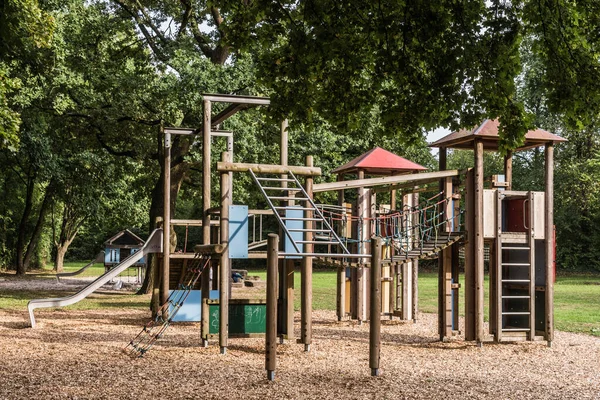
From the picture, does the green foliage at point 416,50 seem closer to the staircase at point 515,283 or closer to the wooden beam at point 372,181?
the wooden beam at point 372,181

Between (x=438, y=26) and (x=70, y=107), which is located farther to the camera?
(x=70, y=107)

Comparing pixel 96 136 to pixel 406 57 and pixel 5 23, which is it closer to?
pixel 5 23

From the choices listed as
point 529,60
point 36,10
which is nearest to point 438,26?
point 36,10

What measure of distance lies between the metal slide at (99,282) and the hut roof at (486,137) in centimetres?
608

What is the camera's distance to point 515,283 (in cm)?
1377

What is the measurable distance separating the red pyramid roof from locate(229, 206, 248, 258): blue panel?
584 centimetres

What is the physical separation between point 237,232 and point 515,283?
5.49 m

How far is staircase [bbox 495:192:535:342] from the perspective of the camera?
1298cm

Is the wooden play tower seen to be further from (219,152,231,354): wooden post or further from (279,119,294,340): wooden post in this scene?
(219,152,231,354): wooden post

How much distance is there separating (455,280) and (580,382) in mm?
4503

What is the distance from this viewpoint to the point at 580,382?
964 centimetres

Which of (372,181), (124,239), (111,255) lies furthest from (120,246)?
(372,181)

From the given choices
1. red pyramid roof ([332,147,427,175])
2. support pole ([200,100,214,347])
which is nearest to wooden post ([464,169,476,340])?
red pyramid roof ([332,147,427,175])

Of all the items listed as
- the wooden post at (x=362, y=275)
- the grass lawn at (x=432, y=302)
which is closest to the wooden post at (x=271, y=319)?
the wooden post at (x=362, y=275)
